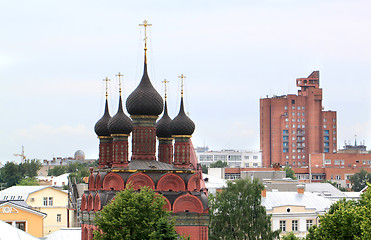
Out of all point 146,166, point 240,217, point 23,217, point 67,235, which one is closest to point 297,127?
point 23,217

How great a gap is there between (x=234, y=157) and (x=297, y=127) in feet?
93.8

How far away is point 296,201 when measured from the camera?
6322cm

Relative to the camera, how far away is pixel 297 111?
5979 inches

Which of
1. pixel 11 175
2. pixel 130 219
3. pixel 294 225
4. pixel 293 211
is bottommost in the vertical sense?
pixel 294 225

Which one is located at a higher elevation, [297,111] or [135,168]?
[297,111]

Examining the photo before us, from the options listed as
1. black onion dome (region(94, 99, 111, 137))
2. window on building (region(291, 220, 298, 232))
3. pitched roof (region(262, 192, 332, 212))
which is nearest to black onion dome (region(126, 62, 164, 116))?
black onion dome (region(94, 99, 111, 137))

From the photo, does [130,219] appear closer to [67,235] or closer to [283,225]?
[67,235]

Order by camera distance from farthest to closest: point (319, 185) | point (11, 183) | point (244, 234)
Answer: point (11, 183), point (319, 185), point (244, 234)

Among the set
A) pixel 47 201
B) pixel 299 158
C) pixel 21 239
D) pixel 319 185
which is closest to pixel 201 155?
pixel 299 158

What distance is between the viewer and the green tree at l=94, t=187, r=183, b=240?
39.2 meters

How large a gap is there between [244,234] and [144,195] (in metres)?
15.9

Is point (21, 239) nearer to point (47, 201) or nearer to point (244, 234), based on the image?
point (244, 234)

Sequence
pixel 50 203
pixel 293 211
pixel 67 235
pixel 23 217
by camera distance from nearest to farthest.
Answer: pixel 67 235 < pixel 23 217 < pixel 293 211 < pixel 50 203

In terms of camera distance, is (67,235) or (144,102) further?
(67,235)
